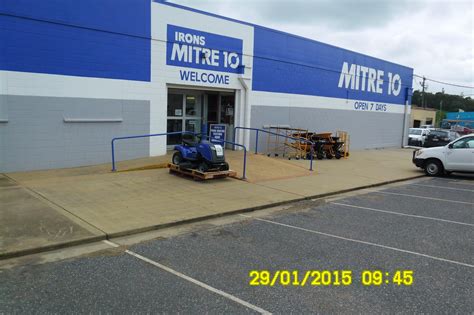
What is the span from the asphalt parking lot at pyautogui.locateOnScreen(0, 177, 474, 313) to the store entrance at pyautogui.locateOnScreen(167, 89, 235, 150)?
8.52 m

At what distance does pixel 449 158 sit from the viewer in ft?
48.3

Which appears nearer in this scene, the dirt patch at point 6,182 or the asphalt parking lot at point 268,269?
the asphalt parking lot at point 268,269

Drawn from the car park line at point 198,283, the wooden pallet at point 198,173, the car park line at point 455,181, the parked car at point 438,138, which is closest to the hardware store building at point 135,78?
the wooden pallet at point 198,173

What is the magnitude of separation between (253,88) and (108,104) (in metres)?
6.76

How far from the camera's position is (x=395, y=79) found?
2756 centimetres

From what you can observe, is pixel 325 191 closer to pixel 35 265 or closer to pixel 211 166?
pixel 211 166

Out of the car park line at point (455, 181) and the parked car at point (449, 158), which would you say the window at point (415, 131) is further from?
the car park line at point (455, 181)

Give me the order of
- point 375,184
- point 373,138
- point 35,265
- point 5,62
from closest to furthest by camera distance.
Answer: point 35,265, point 5,62, point 375,184, point 373,138

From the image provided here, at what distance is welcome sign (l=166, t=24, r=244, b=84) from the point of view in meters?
14.5

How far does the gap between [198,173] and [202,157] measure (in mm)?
498

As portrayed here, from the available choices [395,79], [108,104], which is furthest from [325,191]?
[395,79]

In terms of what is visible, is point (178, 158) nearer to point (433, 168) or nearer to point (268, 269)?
point (268, 269)

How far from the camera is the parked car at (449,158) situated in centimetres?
1434

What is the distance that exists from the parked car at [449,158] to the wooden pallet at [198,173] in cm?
808
